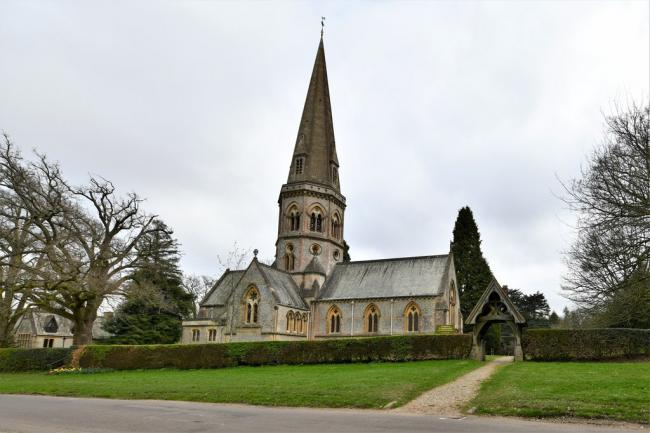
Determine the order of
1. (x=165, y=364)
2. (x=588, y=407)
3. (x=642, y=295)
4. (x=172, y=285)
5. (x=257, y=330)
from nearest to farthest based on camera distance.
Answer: (x=588, y=407) < (x=642, y=295) < (x=165, y=364) < (x=257, y=330) < (x=172, y=285)

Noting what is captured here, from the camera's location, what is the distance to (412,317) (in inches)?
1550

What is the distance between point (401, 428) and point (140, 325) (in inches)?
1655

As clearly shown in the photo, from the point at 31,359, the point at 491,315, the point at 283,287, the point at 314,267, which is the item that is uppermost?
the point at 314,267

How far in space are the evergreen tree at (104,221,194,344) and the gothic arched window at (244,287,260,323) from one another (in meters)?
5.59

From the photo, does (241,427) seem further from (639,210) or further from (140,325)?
(140,325)

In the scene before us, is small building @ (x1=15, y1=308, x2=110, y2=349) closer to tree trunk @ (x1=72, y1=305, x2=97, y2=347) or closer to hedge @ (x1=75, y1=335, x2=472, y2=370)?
tree trunk @ (x1=72, y1=305, x2=97, y2=347)

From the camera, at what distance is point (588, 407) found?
1205 cm

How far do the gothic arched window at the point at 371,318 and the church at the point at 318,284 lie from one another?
0.26 feet

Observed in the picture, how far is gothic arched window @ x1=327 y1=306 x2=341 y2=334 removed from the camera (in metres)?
42.2

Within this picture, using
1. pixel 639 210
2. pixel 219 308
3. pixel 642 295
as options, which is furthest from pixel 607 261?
pixel 219 308

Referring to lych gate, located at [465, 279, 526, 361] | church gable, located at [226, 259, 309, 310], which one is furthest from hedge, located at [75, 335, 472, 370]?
church gable, located at [226, 259, 309, 310]

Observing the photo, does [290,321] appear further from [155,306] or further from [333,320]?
[155,306]

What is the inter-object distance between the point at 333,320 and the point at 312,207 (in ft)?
34.2

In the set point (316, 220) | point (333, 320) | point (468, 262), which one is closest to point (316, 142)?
point (316, 220)
